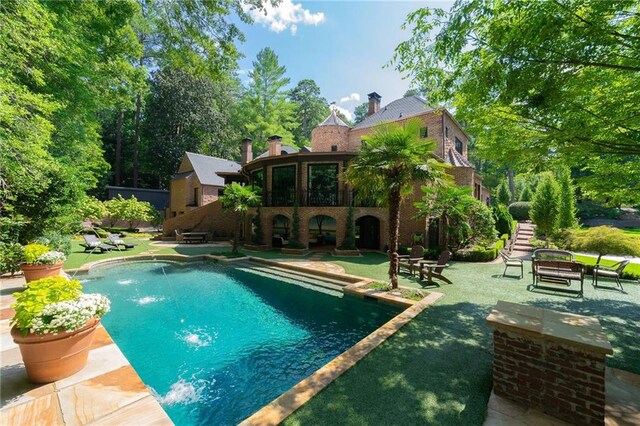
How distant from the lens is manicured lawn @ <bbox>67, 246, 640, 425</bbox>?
312 centimetres

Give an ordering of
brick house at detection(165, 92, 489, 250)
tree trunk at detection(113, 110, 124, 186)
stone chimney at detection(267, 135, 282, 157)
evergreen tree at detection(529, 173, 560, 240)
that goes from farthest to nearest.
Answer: tree trunk at detection(113, 110, 124, 186), stone chimney at detection(267, 135, 282, 157), evergreen tree at detection(529, 173, 560, 240), brick house at detection(165, 92, 489, 250)

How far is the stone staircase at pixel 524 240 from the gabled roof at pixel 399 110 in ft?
39.9

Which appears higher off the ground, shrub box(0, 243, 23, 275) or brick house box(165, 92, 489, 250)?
brick house box(165, 92, 489, 250)

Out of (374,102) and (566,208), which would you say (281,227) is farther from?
(566,208)

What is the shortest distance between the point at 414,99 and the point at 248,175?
15851 mm

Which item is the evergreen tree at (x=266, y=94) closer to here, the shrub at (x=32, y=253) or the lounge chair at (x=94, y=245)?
the lounge chair at (x=94, y=245)

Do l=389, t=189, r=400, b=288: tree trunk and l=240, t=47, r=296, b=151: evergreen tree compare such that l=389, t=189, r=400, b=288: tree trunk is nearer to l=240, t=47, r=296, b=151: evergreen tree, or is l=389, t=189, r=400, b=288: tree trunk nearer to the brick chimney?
the brick chimney

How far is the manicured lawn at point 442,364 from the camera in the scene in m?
3.12

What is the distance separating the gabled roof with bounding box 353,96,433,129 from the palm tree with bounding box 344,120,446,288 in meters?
14.2

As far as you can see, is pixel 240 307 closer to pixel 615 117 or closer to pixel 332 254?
pixel 332 254

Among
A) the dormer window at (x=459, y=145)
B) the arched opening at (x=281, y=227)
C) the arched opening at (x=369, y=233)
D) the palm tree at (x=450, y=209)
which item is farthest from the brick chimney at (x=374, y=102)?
the palm tree at (x=450, y=209)

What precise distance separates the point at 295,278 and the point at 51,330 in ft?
28.0

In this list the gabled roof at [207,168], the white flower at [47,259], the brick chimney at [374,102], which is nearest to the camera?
the white flower at [47,259]

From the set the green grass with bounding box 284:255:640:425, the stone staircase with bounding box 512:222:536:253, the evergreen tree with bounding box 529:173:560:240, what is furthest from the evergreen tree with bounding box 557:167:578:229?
the green grass with bounding box 284:255:640:425
